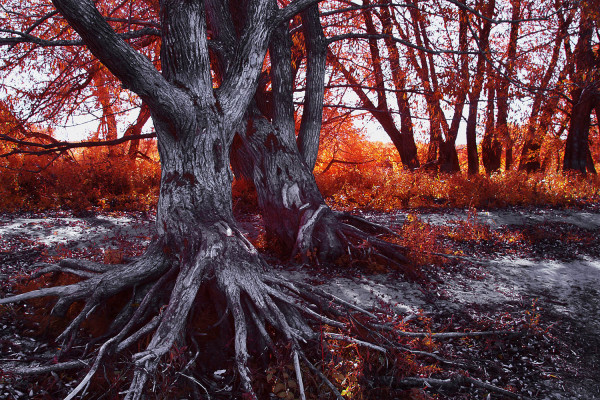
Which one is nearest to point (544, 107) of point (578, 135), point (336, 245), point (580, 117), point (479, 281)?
point (580, 117)

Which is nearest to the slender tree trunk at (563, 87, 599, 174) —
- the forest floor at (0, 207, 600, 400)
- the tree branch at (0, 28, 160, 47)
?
the forest floor at (0, 207, 600, 400)

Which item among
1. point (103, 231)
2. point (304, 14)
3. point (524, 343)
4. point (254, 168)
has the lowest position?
point (524, 343)

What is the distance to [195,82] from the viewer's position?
15.5ft

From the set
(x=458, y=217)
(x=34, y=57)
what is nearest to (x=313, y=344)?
(x=458, y=217)

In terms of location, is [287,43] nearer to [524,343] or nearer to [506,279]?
[506,279]

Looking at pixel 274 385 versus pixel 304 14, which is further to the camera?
pixel 304 14

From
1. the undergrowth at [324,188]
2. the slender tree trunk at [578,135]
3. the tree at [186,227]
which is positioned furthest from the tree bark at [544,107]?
the tree at [186,227]

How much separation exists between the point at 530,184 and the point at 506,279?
7482 mm

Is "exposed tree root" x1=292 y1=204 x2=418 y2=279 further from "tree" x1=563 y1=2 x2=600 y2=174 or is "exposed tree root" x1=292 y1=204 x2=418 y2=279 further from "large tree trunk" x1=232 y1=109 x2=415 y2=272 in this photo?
"tree" x1=563 y1=2 x2=600 y2=174

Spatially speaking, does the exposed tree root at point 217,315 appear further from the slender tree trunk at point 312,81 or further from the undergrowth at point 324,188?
the undergrowth at point 324,188

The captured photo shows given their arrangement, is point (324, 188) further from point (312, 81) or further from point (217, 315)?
point (217, 315)

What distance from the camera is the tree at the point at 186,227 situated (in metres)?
3.44

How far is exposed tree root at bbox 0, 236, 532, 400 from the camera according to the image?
3111 mm

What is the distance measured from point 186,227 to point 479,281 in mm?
4291
